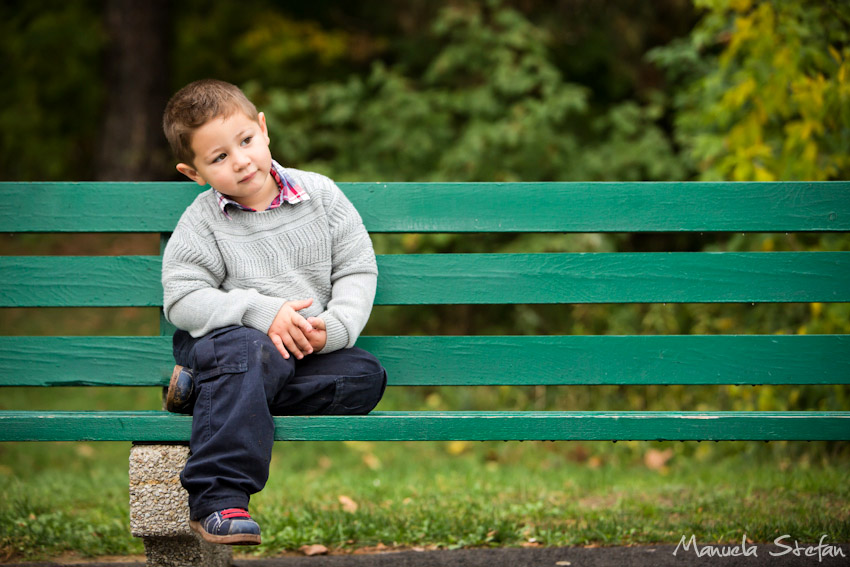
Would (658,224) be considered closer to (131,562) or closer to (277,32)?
(131,562)

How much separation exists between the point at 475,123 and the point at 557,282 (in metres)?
3.93

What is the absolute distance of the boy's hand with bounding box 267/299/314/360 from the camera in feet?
7.82

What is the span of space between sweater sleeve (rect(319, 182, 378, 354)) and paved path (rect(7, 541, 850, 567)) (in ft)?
2.53

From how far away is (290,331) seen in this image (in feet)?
7.84

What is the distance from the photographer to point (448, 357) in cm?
277

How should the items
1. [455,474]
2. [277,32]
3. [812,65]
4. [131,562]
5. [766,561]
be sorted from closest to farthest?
1. [766,561]
2. [131,562]
3. [812,65]
4. [455,474]
5. [277,32]

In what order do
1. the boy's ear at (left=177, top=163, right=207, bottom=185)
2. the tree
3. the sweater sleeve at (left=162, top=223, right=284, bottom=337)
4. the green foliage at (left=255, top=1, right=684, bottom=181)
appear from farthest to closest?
the tree < the green foliage at (left=255, top=1, right=684, bottom=181) < the boy's ear at (left=177, top=163, right=207, bottom=185) < the sweater sleeve at (left=162, top=223, right=284, bottom=337)

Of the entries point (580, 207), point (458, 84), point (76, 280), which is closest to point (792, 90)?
point (580, 207)

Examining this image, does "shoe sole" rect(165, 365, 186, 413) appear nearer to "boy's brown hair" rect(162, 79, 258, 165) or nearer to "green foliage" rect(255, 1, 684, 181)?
"boy's brown hair" rect(162, 79, 258, 165)

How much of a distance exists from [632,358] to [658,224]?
44 centimetres

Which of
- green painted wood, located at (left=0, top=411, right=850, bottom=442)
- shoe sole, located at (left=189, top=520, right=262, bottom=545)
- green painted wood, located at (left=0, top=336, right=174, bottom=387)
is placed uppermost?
green painted wood, located at (left=0, top=336, right=174, bottom=387)

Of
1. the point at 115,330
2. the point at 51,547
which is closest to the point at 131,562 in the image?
the point at 51,547
